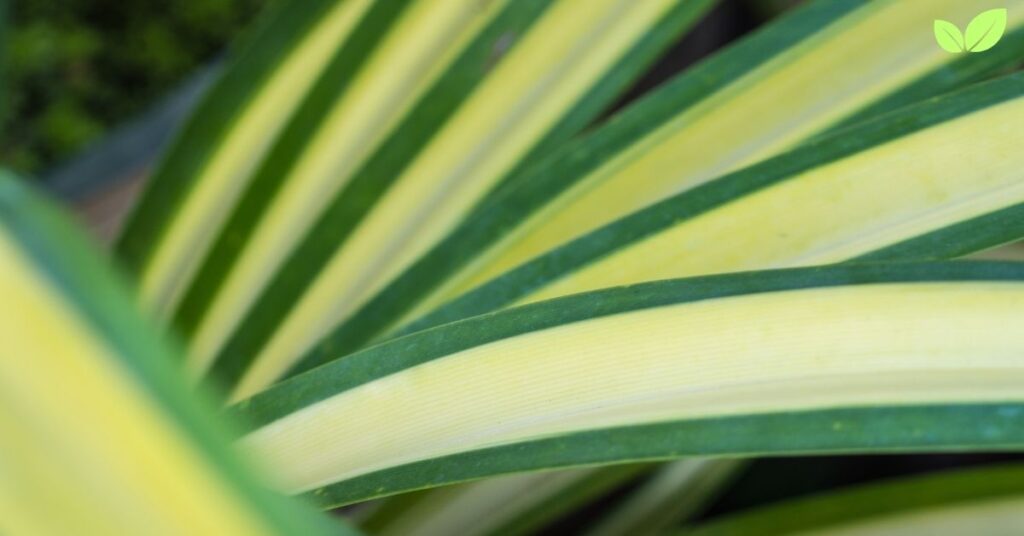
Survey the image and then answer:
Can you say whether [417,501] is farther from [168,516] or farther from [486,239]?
[168,516]

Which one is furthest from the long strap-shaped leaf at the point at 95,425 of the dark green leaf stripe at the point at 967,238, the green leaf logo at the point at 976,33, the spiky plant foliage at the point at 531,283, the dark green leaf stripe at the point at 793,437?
the green leaf logo at the point at 976,33

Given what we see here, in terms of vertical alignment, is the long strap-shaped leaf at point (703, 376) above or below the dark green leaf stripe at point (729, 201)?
below

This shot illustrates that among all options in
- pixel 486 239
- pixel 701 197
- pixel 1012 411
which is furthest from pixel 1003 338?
pixel 486 239

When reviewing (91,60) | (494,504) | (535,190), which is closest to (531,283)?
(535,190)

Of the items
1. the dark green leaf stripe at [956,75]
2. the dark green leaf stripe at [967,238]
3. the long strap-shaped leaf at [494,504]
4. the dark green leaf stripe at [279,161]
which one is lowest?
the dark green leaf stripe at [967,238]

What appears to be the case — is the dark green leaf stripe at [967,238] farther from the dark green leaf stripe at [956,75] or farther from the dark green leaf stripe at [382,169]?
the dark green leaf stripe at [382,169]
